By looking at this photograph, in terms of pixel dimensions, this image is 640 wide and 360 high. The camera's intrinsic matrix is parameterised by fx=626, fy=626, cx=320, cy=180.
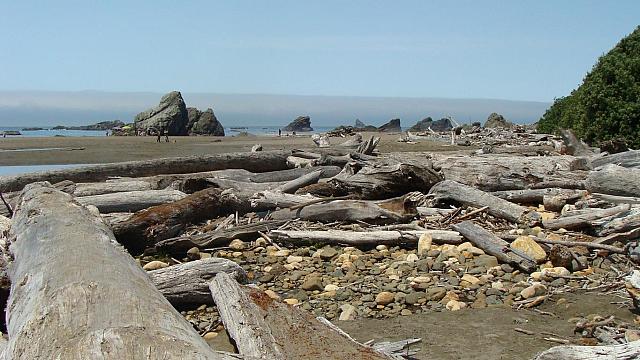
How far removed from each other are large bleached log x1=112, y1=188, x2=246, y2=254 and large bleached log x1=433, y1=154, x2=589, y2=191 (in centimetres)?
362

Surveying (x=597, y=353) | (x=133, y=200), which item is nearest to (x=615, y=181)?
(x=597, y=353)

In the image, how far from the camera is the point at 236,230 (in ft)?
26.9

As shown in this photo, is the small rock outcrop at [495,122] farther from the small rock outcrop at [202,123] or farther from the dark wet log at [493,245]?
the dark wet log at [493,245]

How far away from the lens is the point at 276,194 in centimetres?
952

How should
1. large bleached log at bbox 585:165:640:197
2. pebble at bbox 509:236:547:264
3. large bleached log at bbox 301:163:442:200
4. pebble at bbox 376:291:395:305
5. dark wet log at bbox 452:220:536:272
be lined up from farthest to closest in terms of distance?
large bleached log at bbox 301:163:442:200
large bleached log at bbox 585:165:640:197
pebble at bbox 509:236:547:264
dark wet log at bbox 452:220:536:272
pebble at bbox 376:291:395:305

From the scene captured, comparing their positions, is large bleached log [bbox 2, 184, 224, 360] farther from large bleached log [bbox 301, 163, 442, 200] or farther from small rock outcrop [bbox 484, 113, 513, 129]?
small rock outcrop [bbox 484, 113, 513, 129]

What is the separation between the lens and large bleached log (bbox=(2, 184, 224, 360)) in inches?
108

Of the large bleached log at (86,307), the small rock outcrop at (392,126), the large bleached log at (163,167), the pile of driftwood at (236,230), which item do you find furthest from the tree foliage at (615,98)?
the small rock outcrop at (392,126)

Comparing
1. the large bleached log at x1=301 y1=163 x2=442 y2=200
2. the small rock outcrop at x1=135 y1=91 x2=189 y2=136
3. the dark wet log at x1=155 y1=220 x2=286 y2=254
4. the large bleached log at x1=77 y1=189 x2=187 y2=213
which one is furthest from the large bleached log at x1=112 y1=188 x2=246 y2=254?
the small rock outcrop at x1=135 y1=91 x2=189 y2=136

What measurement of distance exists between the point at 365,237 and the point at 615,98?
10.4m

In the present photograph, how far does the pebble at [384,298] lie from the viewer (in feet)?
19.1

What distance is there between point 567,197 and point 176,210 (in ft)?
17.9

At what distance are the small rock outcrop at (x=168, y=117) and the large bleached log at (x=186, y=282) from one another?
4308 cm

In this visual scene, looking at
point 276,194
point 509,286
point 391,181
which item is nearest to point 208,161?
point 276,194
